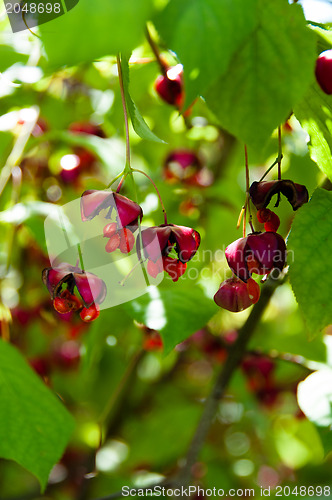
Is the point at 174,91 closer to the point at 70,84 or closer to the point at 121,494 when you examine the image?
the point at 121,494

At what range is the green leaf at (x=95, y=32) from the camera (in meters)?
A: 0.36

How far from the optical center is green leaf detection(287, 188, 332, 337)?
0.55 metres

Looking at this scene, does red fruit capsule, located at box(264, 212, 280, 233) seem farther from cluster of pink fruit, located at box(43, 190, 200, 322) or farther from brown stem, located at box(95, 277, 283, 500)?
brown stem, located at box(95, 277, 283, 500)

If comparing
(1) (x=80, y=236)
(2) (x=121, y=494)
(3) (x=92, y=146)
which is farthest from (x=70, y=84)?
(2) (x=121, y=494)

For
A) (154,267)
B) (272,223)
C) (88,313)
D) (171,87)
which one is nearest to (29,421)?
(88,313)

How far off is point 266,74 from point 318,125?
0.10 meters

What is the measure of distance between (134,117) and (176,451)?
1.20 meters

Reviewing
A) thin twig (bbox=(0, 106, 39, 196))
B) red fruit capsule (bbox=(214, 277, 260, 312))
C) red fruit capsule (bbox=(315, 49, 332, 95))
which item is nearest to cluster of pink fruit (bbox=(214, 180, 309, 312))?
red fruit capsule (bbox=(214, 277, 260, 312))

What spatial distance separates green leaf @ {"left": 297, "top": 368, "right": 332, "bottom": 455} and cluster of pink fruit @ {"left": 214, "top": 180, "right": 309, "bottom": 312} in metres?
0.28

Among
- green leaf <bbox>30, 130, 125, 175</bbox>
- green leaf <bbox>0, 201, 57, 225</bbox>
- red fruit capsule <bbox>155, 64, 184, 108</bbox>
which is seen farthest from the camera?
green leaf <bbox>30, 130, 125, 175</bbox>

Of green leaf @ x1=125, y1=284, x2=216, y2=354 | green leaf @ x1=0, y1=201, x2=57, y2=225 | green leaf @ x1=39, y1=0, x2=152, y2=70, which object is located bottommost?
green leaf @ x1=125, y1=284, x2=216, y2=354

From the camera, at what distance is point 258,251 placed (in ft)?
1.90

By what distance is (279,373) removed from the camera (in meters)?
1.54

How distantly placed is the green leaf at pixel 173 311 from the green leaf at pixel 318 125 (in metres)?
0.29
